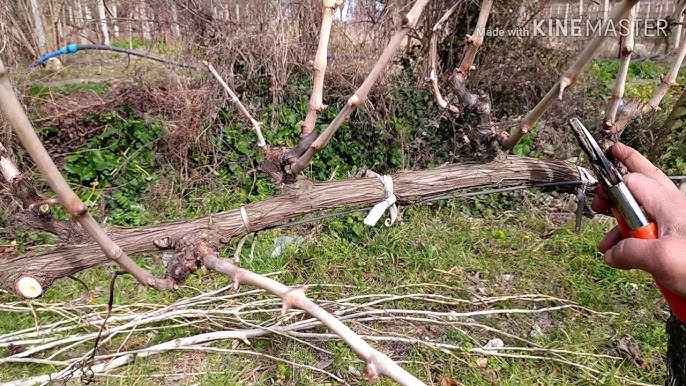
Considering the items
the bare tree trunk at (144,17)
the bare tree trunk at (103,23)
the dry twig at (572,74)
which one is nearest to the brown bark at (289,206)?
the dry twig at (572,74)

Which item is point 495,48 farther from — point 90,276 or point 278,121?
point 90,276

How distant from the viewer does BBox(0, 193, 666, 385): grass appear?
229 centimetres

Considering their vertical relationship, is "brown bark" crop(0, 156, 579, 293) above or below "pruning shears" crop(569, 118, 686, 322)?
below

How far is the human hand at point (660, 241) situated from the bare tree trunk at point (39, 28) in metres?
5.53

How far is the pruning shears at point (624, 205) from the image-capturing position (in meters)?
1.20

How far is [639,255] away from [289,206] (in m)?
1.06

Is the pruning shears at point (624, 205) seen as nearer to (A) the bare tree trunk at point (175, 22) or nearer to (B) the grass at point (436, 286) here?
(B) the grass at point (436, 286)

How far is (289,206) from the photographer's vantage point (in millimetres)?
1708

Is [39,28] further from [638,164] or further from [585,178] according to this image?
[638,164]

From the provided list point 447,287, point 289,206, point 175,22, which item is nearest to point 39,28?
point 175,22

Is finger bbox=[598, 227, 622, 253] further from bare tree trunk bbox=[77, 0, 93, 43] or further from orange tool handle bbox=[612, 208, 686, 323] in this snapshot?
bare tree trunk bbox=[77, 0, 93, 43]

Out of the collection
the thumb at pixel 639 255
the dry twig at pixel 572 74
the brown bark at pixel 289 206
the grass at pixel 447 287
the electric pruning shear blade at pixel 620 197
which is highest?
the dry twig at pixel 572 74

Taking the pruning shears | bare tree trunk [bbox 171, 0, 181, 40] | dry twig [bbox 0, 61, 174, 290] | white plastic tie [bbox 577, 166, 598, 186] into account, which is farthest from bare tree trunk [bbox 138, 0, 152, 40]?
the pruning shears

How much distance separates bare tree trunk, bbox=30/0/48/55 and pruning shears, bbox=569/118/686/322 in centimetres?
531
